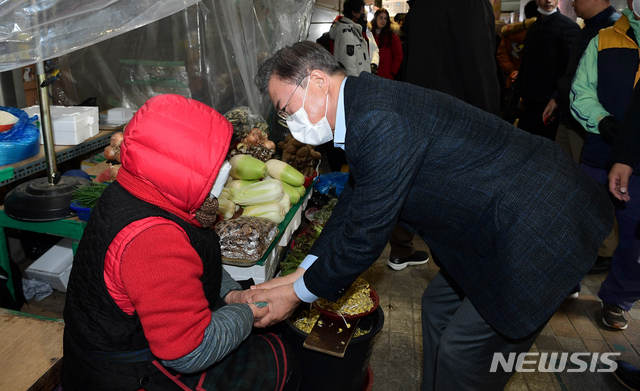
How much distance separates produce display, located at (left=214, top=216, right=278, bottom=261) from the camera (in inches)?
92.0

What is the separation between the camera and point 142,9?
2104 millimetres

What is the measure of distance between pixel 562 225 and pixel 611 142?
190 centimetres

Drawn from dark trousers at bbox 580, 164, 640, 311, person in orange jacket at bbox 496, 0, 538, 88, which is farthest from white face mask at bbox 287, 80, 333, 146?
person in orange jacket at bbox 496, 0, 538, 88

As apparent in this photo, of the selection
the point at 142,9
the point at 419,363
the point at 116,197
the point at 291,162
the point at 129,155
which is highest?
the point at 142,9

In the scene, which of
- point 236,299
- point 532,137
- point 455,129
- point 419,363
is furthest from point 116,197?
point 419,363

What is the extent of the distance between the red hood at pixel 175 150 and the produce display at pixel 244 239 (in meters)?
0.99

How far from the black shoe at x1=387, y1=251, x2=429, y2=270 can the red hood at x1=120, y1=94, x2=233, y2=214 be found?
2952mm

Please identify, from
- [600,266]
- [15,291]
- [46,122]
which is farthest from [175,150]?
[600,266]

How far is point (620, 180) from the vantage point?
2658 millimetres

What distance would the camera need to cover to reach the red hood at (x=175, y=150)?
128 cm

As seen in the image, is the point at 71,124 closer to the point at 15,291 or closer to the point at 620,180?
the point at 15,291

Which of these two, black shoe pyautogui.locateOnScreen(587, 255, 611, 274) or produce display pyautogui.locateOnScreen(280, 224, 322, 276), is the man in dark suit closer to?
produce display pyautogui.locateOnScreen(280, 224, 322, 276)

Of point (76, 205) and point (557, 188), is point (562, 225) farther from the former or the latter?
point (76, 205)

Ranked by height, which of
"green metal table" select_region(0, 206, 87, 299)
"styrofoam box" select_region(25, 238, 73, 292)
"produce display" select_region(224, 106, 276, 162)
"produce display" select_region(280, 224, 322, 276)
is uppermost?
"produce display" select_region(224, 106, 276, 162)
